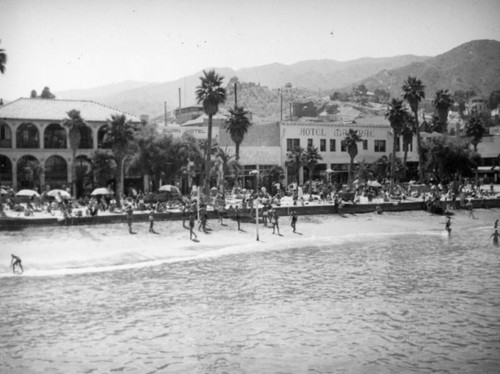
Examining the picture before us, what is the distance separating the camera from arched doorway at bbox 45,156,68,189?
61375mm

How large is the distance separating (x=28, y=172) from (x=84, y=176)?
19.7ft

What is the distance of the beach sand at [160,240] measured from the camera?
3008cm

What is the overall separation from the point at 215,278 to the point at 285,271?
420 centimetres

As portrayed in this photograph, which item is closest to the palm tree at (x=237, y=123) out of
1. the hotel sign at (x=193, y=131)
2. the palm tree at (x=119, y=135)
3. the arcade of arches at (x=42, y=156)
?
the hotel sign at (x=193, y=131)

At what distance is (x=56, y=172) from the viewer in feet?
203

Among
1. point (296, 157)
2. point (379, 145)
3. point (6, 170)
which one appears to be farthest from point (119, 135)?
point (379, 145)

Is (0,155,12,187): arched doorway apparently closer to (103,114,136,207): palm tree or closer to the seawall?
(103,114,136,207): palm tree

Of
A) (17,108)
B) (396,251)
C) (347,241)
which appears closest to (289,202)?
(347,241)

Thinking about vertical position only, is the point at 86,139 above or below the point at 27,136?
below

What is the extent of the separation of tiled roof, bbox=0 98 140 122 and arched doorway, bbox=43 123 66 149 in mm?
1637

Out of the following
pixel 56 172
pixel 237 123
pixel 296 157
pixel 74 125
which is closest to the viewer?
pixel 74 125

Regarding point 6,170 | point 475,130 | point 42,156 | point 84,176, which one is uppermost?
point 475,130

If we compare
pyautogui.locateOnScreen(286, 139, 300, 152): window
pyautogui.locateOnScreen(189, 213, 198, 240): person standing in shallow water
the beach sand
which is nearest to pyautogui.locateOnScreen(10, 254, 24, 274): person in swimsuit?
the beach sand

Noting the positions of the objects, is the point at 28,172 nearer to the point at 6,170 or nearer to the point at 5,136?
the point at 6,170
